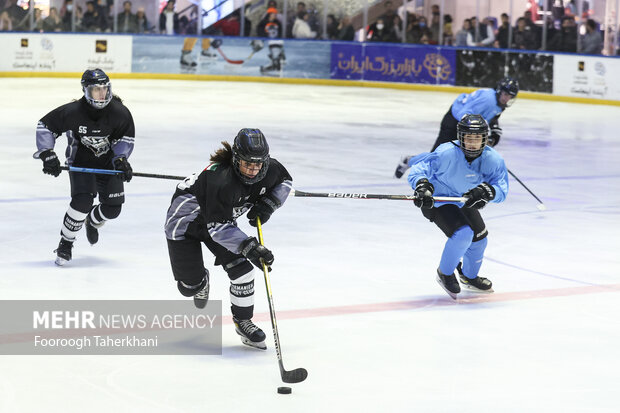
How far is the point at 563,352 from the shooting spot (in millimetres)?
4617

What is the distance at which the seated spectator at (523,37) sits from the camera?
18531 mm

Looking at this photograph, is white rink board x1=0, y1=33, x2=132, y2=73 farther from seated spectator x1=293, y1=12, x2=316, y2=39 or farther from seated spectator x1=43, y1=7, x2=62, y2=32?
seated spectator x1=293, y1=12, x2=316, y2=39

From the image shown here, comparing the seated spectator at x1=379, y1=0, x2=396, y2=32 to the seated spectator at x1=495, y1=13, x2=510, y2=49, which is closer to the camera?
the seated spectator at x1=495, y1=13, x2=510, y2=49

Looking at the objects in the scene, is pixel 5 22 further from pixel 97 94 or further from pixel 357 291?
pixel 357 291

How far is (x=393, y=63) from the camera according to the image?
65.7ft

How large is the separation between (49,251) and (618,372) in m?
3.49

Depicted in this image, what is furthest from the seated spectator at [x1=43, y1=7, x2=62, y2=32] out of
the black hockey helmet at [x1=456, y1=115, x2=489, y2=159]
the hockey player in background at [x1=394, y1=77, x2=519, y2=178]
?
the black hockey helmet at [x1=456, y1=115, x2=489, y2=159]

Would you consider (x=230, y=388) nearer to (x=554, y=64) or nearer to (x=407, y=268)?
(x=407, y=268)

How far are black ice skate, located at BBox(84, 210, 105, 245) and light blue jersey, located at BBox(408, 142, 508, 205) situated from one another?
206 cm

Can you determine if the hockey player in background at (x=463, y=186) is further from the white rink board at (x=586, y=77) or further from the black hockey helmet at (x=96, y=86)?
the white rink board at (x=586, y=77)

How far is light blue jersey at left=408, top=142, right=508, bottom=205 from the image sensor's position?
5438 mm

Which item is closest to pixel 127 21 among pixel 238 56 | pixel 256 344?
pixel 238 56

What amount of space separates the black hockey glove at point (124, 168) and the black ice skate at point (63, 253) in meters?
0.49

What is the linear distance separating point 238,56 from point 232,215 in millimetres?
16453
